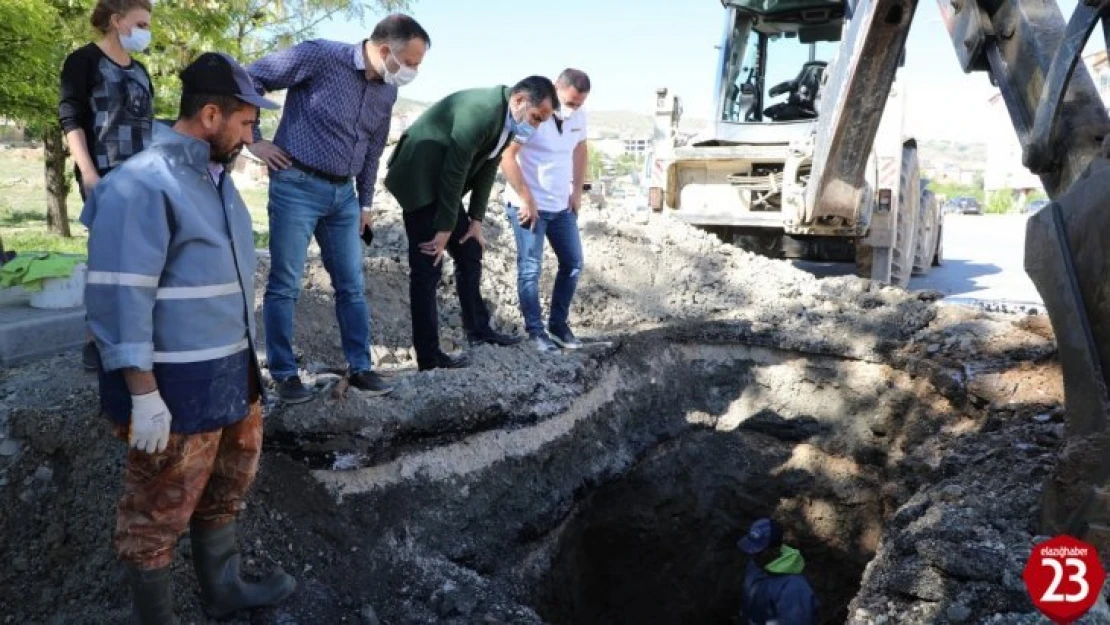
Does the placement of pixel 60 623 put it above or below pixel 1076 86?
below

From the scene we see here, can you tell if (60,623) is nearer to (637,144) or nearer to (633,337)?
(633,337)

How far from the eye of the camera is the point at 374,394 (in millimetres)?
3920

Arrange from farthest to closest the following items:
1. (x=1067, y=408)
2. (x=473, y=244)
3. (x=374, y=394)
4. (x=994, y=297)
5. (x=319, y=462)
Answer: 1. (x=994, y=297)
2. (x=473, y=244)
3. (x=374, y=394)
4. (x=319, y=462)
5. (x=1067, y=408)

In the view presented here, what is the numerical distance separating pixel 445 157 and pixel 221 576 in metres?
2.16

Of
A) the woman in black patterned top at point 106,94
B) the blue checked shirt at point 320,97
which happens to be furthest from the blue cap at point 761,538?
the woman in black patterned top at point 106,94

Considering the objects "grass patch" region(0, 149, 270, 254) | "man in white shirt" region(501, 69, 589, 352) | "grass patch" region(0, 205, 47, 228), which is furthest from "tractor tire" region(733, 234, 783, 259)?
"grass patch" region(0, 205, 47, 228)

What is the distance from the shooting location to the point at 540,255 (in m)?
4.86

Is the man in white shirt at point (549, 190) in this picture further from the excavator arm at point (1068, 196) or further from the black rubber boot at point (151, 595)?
the black rubber boot at point (151, 595)

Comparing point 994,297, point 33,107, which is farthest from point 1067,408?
point 33,107

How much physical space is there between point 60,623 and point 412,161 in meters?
2.45

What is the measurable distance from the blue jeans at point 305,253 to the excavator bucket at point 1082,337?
2.84 metres

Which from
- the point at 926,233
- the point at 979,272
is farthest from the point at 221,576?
the point at 979,272

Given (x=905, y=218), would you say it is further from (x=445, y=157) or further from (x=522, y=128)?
→ (x=445, y=157)

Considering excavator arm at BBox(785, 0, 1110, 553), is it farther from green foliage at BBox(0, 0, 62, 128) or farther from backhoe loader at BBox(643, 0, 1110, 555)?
green foliage at BBox(0, 0, 62, 128)
